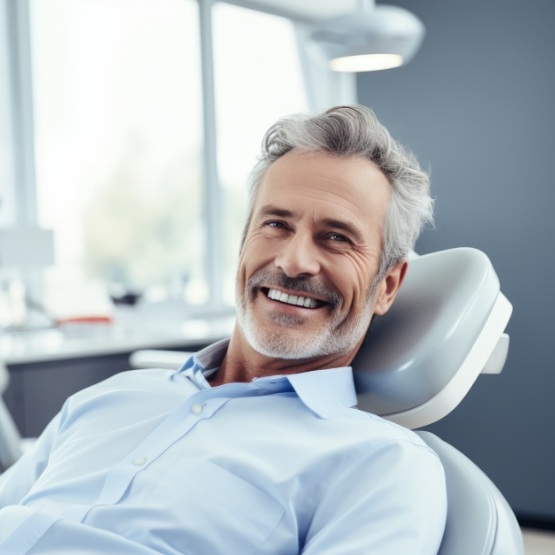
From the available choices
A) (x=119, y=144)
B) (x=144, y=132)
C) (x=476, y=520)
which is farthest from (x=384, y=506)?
(x=144, y=132)

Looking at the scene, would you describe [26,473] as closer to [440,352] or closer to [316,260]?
[316,260]

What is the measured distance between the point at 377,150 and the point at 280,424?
1.61ft

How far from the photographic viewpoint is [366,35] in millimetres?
2508

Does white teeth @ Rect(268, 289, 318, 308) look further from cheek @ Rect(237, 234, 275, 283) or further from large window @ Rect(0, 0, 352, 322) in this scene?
large window @ Rect(0, 0, 352, 322)

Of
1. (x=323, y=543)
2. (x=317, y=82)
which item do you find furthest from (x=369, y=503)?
(x=317, y=82)

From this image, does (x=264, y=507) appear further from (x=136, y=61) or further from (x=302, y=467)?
(x=136, y=61)

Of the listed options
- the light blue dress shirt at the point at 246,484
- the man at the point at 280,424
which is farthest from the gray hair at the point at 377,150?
the light blue dress shirt at the point at 246,484

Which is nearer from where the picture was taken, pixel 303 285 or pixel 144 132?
pixel 303 285

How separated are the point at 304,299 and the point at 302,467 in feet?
1.08

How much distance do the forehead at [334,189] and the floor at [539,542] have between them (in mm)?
2069

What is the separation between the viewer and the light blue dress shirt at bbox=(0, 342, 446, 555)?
3.62ft

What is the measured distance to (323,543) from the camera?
1.08m

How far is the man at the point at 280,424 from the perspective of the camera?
45.2 inches

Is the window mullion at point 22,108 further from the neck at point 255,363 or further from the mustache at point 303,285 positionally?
the mustache at point 303,285
